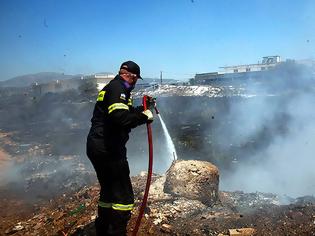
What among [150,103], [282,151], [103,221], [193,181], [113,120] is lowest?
[282,151]

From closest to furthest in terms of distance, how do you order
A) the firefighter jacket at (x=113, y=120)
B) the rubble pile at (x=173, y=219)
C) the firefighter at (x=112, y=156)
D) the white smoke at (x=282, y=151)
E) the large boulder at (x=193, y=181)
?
the firefighter jacket at (x=113, y=120), the firefighter at (x=112, y=156), the rubble pile at (x=173, y=219), the large boulder at (x=193, y=181), the white smoke at (x=282, y=151)

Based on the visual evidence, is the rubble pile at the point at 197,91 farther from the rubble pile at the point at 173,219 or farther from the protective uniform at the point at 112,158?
the protective uniform at the point at 112,158

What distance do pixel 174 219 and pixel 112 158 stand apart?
2.02m

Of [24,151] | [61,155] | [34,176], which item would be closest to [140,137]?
[61,155]

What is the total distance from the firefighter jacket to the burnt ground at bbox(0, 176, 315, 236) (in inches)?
66.5

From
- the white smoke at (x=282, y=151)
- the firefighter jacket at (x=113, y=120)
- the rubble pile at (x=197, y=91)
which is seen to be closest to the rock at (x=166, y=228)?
the firefighter jacket at (x=113, y=120)

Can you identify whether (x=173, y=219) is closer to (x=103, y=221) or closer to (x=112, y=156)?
(x=103, y=221)

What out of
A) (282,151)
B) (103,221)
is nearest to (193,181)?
(103,221)

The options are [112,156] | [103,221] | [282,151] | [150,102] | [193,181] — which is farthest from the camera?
[282,151]

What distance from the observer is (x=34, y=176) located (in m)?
9.56

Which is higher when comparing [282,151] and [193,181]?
[193,181]

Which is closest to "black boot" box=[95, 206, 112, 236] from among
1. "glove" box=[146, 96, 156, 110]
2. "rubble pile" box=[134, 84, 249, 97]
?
"glove" box=[146, 96, 156, 110]

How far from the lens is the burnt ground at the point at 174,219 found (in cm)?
412

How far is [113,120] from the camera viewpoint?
287cm
